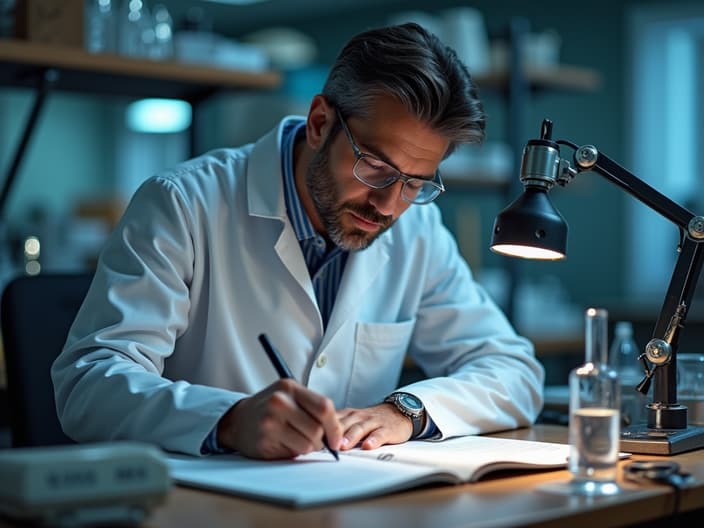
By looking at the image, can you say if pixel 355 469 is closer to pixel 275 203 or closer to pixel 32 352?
pixel 275 203

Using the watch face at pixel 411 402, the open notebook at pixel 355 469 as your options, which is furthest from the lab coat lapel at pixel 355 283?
the open notebook at pixel 355 469

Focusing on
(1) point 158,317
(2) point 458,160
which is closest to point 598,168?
(1) point 158,317

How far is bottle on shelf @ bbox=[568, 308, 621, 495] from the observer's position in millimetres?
1142

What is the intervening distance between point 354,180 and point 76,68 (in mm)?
1251

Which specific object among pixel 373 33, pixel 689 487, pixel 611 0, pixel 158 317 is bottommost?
pixel 689 487

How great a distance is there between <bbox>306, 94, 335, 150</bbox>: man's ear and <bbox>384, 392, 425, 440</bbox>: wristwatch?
461 millimetres

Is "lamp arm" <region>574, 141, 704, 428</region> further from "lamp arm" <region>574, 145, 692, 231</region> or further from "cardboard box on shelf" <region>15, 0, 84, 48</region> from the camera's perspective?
"cardboard box on shelf" <region>15, 0, 84, 48</region>

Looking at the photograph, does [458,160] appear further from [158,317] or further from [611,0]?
[158,317]

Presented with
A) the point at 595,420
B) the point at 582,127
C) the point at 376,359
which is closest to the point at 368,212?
the point at 376,359

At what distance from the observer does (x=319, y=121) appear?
1745mm

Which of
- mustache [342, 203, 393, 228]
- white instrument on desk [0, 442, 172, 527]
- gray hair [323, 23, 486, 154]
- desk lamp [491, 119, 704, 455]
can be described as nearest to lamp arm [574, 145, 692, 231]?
desk lamp [491, 119, 704, 455]

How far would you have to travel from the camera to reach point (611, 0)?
5.82 m

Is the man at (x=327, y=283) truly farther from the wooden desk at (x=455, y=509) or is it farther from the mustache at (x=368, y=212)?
the wooden desk at (x=455, y=509)

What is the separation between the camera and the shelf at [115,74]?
2537 millimetres
